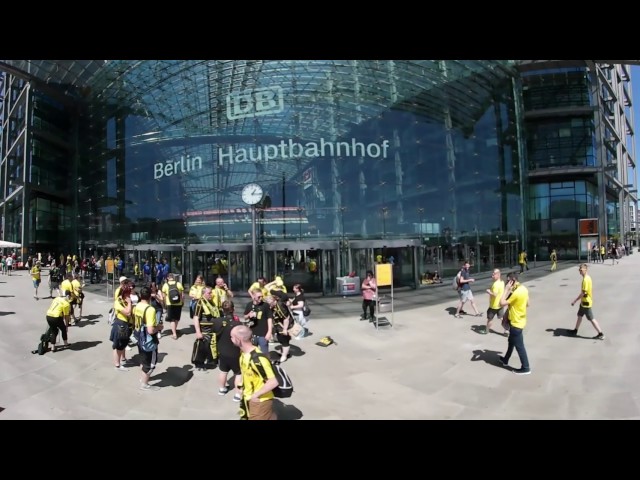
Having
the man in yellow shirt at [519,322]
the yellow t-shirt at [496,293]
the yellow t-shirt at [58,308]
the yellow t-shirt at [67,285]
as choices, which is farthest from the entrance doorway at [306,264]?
the man in yellow shirt at [519,322]

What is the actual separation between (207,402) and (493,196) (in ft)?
93.0

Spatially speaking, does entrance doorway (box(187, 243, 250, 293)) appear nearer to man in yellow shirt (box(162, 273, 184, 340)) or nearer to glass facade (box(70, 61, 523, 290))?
glass facade (box(70, 61, 523, 290))

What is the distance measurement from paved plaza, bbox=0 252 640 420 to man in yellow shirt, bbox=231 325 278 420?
1617 mm

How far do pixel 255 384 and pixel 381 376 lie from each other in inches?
145

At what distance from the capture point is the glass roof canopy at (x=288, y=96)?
71.6ft

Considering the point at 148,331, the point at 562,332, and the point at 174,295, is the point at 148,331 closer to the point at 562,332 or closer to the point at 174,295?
the point at 174,295

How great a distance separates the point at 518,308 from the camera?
6410mm

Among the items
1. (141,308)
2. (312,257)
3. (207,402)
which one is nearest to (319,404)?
(207,402)

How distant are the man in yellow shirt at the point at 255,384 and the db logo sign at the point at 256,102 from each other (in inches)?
803

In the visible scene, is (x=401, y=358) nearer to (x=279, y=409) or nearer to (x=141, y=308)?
(x=279, y=409)

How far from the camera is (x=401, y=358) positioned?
7.79 meters
